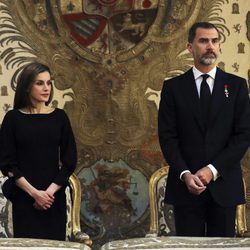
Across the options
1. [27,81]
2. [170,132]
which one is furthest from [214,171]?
[27,81]

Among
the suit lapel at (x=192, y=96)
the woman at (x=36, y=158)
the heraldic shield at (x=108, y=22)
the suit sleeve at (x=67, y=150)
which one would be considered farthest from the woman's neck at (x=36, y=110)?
the heraldic shield at (x=108, y=22)

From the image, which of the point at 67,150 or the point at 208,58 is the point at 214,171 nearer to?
the point at 208,58

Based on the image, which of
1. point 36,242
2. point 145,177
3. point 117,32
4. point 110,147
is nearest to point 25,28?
point 117,32

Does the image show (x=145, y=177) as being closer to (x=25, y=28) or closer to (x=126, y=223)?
(x=126, y=223)

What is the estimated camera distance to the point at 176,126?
12.3 feet

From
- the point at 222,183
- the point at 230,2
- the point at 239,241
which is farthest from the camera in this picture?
the point at 230,2

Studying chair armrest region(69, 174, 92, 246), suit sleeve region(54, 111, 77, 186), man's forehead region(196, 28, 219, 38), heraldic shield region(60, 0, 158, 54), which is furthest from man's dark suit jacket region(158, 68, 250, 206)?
heraldic shield region(60, 0, 158, 54)

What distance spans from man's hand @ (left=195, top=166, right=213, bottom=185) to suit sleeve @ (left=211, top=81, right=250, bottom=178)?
0.17 ft

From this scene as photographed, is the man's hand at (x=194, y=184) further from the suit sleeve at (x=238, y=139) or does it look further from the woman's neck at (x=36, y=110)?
the woman's neck at (x=36, y=110)

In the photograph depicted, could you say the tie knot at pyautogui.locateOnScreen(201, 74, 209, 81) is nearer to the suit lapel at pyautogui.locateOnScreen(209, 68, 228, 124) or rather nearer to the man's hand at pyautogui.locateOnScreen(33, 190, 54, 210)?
the suit lapel at pyautogui.locateOnScreen(209, 68, 228, 124)

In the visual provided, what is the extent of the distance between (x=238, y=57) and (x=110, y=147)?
1.18m

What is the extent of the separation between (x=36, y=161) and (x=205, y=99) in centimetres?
96

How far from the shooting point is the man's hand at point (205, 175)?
140 inches

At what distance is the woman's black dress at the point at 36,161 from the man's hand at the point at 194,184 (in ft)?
2.32
